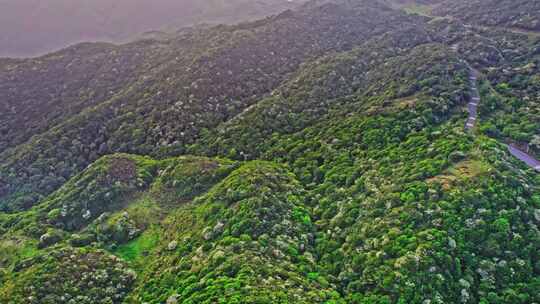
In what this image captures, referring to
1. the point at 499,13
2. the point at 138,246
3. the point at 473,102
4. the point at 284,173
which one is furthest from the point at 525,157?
the point at 499,13

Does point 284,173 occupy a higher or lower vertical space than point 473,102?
lower

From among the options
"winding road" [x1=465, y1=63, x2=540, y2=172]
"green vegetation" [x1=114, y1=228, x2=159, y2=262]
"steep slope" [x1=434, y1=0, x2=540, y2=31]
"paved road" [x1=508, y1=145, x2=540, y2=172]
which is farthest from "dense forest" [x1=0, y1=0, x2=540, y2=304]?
"paved road" [x1=508, y1=145, x2=540, y2=172]

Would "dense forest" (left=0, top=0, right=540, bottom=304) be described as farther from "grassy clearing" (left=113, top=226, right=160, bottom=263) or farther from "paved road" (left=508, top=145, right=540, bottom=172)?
"paved road" (left=508, top=145, right=540, bottom=172)

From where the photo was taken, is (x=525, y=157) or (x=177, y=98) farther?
(x=177, y=98)

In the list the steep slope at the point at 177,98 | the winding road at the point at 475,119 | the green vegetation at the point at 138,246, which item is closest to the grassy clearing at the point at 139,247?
the green vegetation at the point at 138,246

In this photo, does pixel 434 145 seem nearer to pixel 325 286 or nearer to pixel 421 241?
pixel 421 241

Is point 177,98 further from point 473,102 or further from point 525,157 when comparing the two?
point 525,157
